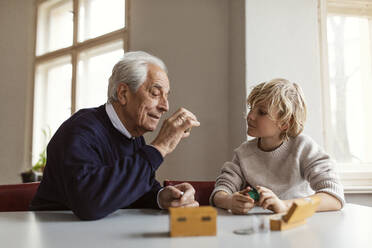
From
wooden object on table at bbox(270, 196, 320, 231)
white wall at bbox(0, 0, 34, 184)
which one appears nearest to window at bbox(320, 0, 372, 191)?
wooden object on table at bbox(270, 196, 320, 231)

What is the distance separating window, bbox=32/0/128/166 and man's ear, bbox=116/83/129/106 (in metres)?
2.02

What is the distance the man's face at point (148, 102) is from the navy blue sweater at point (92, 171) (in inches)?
4.6

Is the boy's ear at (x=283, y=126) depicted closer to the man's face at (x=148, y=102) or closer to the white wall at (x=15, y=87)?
the man's face at (x=148, y=102)

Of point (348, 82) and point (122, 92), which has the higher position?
point (348, 82)

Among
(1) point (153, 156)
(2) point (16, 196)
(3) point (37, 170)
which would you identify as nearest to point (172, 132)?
(1) point (153, 156)

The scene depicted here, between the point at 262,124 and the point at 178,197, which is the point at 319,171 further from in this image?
the point at 178,197

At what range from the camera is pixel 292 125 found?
5.49ft

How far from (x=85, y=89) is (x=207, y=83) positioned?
2.13 metres

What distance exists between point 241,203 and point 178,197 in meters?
0.26

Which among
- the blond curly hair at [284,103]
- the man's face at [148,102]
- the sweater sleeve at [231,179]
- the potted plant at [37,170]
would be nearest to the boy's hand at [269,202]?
the sweater sleeve at [231,179]

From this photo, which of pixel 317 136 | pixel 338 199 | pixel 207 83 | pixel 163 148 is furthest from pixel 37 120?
pixel 338 199

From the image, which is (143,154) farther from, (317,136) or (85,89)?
(85,89)

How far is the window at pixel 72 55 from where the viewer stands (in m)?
4.07

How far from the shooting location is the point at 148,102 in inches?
62.9
